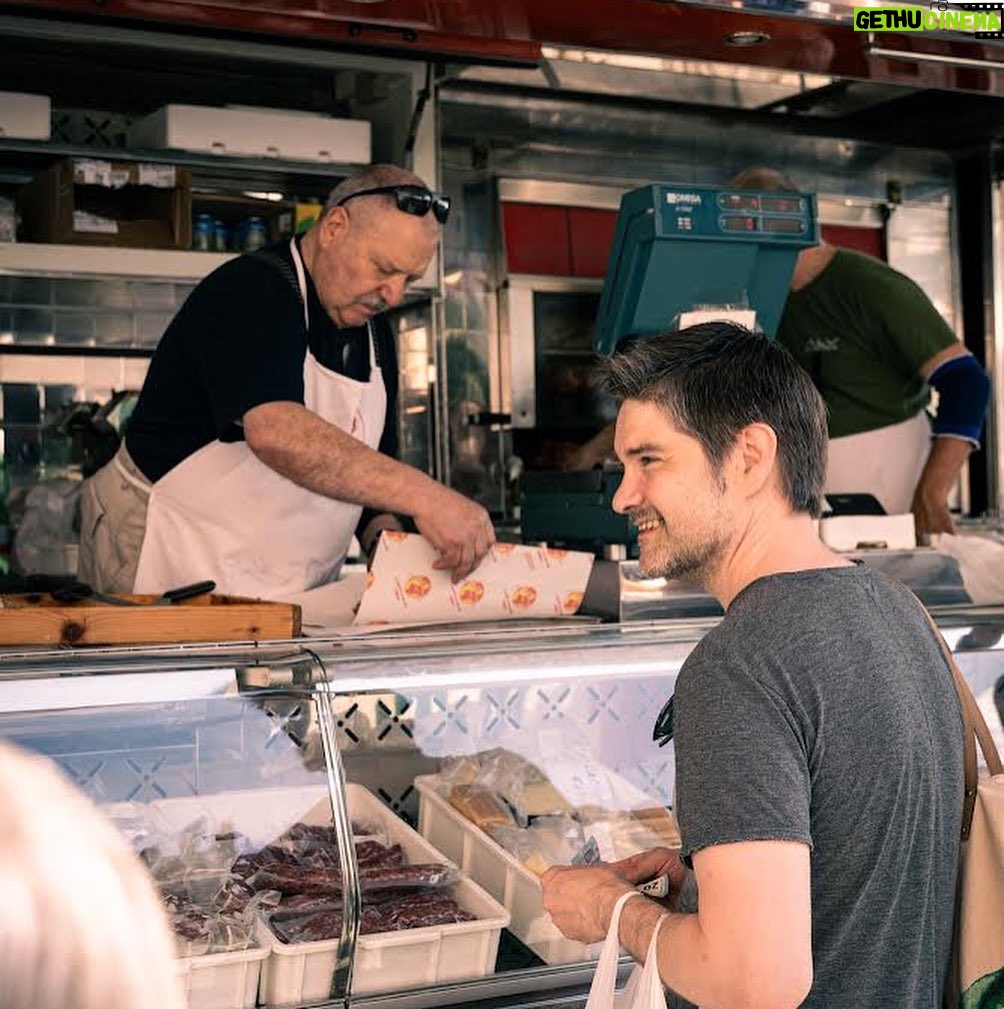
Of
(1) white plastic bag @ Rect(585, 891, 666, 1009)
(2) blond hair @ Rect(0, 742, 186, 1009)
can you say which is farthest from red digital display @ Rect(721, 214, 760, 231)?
(2) blond hair @ Rect(0, 742, 186, 1009)

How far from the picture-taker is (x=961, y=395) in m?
4.31

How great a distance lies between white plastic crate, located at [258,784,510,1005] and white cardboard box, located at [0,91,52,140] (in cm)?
302

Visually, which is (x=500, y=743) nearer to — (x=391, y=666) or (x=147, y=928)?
(x=391, y=666)

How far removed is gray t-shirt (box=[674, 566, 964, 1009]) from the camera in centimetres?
140

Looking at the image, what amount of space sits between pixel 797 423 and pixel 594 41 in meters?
2.35

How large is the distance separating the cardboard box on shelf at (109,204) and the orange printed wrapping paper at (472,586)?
96.0 inches

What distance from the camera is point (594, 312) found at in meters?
5.99

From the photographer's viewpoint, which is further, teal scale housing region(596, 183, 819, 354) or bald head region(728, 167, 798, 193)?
bald head region(728, 167, 798, 193)

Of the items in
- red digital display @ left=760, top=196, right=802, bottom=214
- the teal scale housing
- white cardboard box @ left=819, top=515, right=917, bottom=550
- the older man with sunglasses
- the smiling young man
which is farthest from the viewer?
red digital display @ left=760, top=196, right=802, bottom=214

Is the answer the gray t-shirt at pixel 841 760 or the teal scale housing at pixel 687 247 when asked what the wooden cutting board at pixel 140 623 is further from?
the teal scale housing at pixel 687 247

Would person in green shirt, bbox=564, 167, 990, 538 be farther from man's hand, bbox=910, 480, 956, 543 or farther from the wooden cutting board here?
the wooden cutting board

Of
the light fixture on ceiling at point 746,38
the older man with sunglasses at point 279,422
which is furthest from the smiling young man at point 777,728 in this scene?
the light fixture on ceiling at point 746,38

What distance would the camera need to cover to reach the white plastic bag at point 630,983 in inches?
60.1

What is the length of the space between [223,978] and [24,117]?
128 inches
